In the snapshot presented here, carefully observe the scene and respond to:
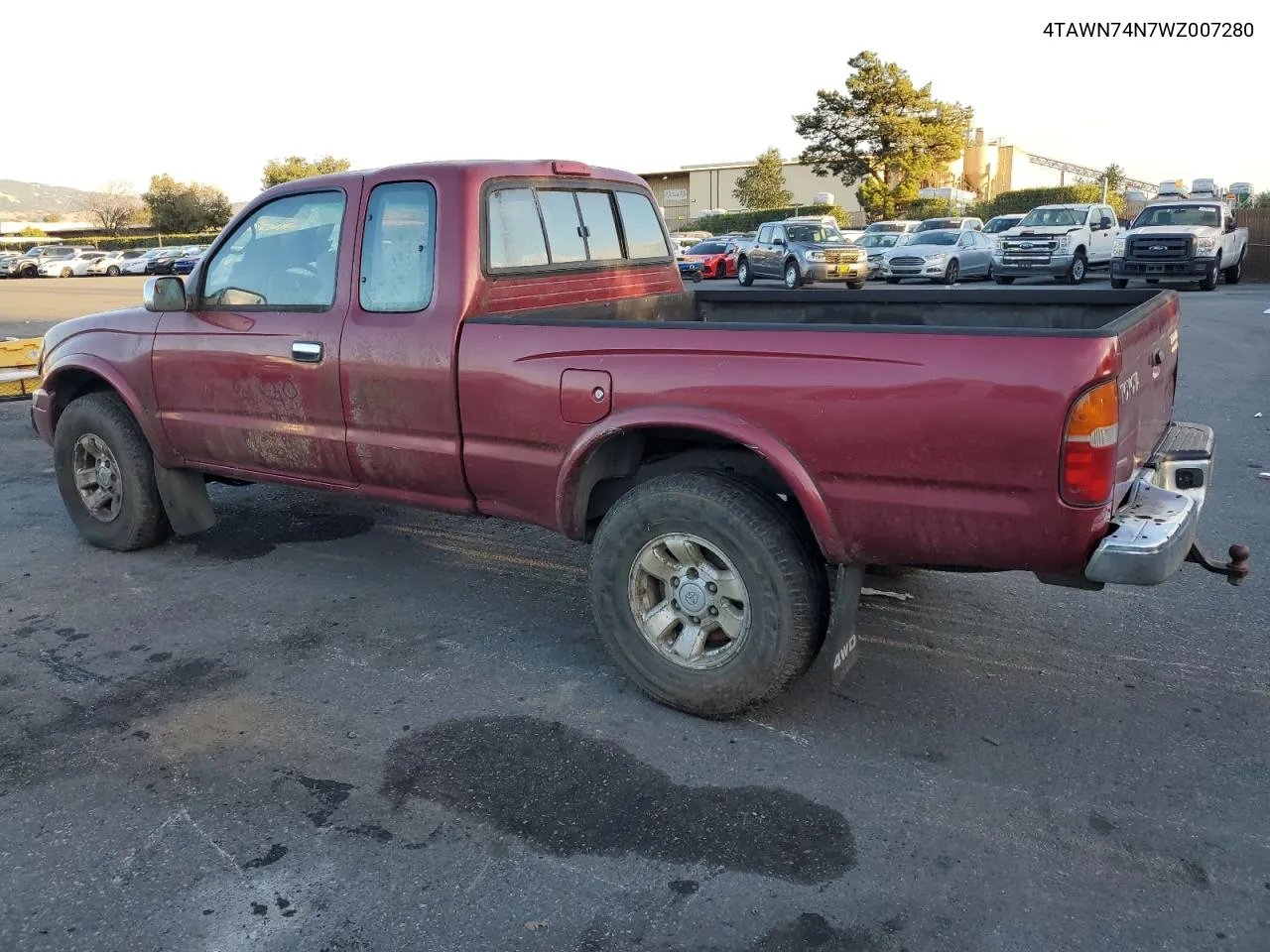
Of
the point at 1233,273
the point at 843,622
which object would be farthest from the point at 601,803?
the point at 1233,273

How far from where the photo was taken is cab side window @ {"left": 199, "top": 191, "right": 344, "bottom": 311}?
15.1ft

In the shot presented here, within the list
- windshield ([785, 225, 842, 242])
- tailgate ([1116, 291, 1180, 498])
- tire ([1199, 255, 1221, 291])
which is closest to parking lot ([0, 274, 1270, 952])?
tailgate ([1116, 291, 1180, 498])

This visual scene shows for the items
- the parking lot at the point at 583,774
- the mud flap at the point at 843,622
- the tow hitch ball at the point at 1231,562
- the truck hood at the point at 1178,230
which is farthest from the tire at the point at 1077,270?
the mud flap at the point at 843,622

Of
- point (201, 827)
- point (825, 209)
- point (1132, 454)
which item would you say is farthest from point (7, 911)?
point (825, 209)

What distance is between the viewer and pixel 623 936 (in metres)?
2.60

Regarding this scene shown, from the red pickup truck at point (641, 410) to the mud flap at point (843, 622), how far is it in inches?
0.5

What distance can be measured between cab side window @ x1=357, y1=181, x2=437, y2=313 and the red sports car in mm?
29528

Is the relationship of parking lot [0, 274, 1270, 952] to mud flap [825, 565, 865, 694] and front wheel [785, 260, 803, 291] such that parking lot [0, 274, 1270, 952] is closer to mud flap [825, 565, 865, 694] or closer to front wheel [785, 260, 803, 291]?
mud flap [825, 565, 865, 694]

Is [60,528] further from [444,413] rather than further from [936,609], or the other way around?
[936,609]

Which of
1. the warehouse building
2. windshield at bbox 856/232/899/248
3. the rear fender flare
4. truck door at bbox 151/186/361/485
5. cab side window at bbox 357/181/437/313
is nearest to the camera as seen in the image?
the rear fender flare

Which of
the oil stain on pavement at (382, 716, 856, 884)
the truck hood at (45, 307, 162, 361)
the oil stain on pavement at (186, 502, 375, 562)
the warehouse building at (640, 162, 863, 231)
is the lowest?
the oil stain on pavement at (382, 716, 856, 884)

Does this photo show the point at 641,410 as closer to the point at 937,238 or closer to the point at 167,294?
the point at 167,294

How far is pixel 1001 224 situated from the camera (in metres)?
29.1

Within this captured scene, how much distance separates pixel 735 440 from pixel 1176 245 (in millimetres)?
22488
